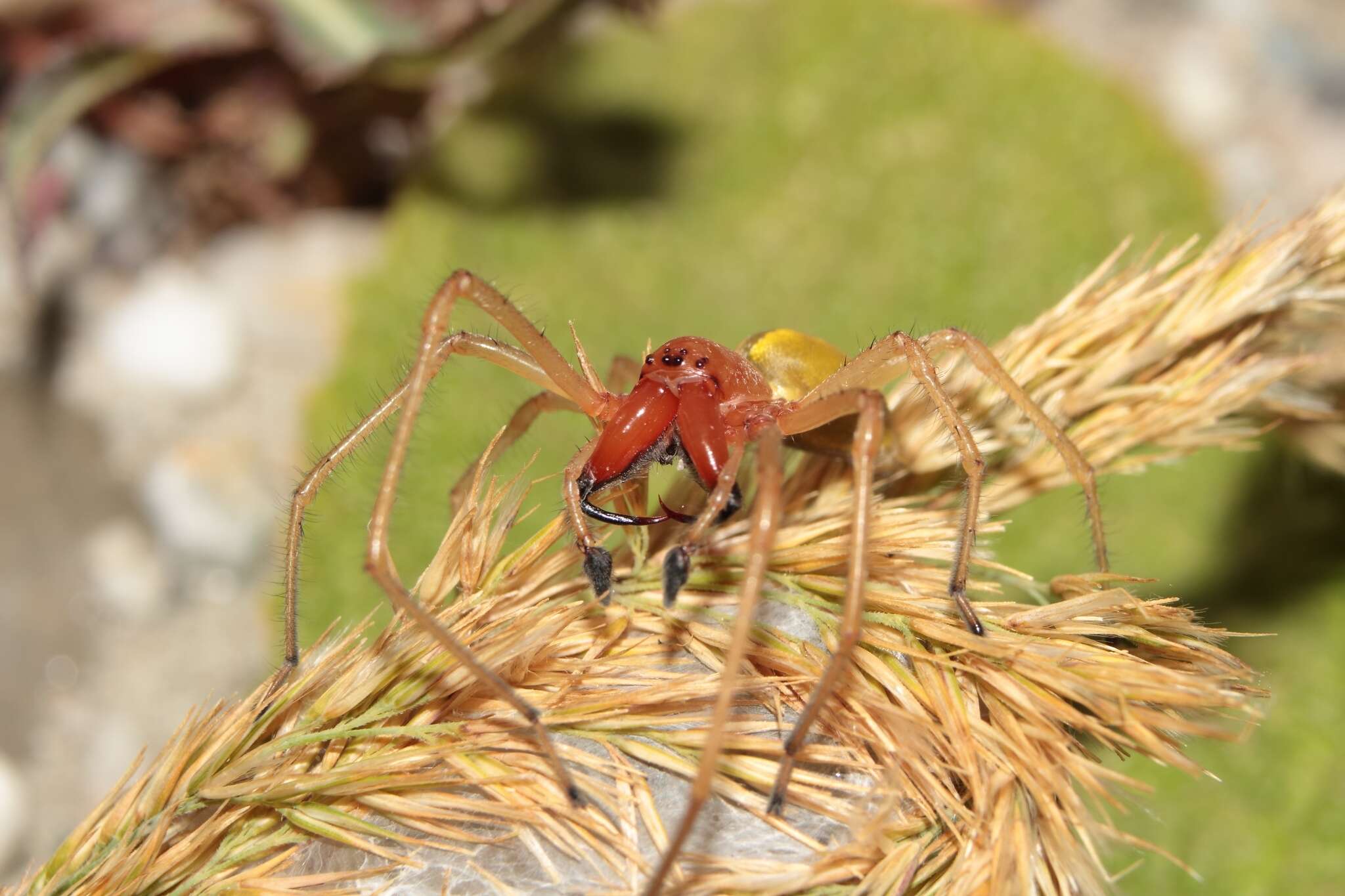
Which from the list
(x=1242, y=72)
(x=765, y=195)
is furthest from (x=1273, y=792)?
(x=1242, y=72)

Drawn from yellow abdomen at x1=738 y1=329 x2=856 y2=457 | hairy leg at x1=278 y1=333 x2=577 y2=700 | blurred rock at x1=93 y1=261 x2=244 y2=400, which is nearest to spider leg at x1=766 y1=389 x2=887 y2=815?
yellow abdomen at x1=738 y1=329 x2=856 y2=457

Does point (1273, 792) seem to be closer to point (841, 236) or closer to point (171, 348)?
point (841, 236)

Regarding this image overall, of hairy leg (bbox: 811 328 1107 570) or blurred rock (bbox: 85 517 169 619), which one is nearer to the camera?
hairy leg (bbox: 811 328 1107 570)

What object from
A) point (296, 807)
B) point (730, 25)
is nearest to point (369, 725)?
point (296, 807)

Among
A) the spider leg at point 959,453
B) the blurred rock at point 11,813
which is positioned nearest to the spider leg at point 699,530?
the spider leg at point 959,453

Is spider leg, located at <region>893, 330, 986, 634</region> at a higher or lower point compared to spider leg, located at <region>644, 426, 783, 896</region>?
higher

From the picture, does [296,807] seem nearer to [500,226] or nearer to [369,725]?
[369,725]

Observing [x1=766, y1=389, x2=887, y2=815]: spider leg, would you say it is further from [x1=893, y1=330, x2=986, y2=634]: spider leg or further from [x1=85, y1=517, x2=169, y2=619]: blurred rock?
[x1=85, y1=517, x2=169, y2=619]: blurred rock
